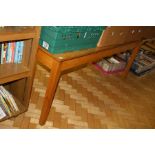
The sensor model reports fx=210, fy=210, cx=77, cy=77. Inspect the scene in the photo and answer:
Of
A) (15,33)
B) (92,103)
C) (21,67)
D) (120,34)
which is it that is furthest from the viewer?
(92,103)

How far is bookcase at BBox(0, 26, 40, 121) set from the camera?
1241mm

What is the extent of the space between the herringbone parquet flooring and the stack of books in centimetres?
9

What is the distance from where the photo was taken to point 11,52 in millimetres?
1503

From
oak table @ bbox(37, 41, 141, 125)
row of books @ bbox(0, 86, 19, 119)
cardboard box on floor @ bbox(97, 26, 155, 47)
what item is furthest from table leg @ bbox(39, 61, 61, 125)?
cardboard box on floor @ bbox(97, 26, 155, 47)

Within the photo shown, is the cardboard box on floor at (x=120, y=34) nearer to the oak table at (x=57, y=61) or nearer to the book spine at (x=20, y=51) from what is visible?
the oak table at (x=57, y=61)

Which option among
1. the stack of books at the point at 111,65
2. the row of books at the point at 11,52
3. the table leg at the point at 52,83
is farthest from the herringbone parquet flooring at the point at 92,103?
the row of books at the point at 11,52

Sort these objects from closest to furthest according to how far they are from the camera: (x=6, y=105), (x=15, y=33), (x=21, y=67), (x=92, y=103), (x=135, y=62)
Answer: (x=15, y=33)
(x=21, y=67)
(x=6, y=105)
(x=92, y=103)
(x=135, y=62)

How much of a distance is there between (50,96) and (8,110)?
37cm

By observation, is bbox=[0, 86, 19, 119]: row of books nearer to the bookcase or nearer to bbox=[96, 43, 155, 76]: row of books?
the bookcase

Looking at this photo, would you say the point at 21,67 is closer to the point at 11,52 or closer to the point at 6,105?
the point at 11,52

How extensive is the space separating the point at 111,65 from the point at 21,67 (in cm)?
154

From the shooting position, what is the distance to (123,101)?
245cm

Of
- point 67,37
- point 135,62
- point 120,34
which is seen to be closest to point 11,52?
point 67,37
